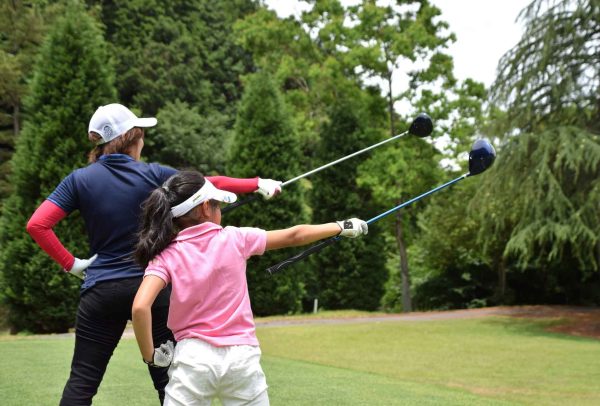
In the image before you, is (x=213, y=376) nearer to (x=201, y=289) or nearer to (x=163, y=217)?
(x=201, y=289)

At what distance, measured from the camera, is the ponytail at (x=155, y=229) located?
9.20ft

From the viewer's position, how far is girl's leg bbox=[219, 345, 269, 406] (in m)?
2.69

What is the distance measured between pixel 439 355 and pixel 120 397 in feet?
21.6

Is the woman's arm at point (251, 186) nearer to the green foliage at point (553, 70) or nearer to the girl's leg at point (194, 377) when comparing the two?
the girl's leg at point (194, 377)

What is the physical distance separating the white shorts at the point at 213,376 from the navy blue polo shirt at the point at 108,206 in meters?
0.88

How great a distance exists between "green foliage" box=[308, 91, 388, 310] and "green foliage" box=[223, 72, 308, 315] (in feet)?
7.40

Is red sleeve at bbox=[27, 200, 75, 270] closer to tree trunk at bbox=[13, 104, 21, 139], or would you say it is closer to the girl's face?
the girl's face

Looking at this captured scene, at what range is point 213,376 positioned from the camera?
267cm

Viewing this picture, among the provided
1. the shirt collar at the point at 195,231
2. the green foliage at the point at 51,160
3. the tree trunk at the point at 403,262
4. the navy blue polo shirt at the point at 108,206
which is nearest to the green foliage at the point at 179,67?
the tree trunk at the point at 403,262

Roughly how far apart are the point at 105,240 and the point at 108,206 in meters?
0.16

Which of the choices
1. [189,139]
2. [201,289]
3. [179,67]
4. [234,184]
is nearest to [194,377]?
[201,289]

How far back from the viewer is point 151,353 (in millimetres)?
2928

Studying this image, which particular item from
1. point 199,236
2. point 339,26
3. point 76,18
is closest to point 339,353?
point 76,18

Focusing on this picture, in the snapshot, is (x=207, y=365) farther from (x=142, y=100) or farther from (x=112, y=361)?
(x=142, y=100)
